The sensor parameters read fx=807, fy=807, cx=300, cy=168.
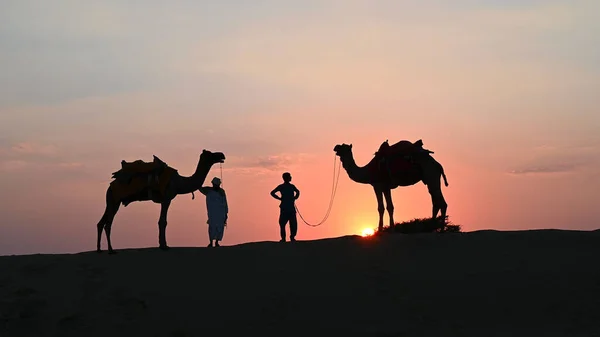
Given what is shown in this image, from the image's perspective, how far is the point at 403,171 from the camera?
2012cm

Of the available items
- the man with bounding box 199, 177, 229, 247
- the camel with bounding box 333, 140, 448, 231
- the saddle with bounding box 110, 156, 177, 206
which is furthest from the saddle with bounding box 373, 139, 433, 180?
the saddle with bounding box 110, 156, 177, 206

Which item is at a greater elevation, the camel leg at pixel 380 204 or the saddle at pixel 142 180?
the saddle at pixel 142 180

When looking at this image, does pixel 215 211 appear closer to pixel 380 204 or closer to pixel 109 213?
pixel 109 213

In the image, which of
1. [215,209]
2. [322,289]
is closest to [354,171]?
[215,209]

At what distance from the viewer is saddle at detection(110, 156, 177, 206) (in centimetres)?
1869

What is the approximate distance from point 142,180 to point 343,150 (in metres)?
5.66

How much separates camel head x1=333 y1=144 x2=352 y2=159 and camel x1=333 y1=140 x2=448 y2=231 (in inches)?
39.7

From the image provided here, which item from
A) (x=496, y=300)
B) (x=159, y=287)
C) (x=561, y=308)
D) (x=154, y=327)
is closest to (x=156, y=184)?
(x=159, y=287)

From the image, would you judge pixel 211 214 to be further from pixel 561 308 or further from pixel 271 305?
pixel 561 308

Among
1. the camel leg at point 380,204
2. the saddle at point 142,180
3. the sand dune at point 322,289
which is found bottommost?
the sand dune at point 322,289

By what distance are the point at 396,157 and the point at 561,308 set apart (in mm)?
6075

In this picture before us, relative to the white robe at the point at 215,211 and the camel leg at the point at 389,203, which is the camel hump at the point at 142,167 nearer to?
the white robe at the point at 215,211

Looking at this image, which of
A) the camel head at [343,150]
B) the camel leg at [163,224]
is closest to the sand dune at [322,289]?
the camel leg at [163,224]

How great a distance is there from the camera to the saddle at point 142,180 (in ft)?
61.3
